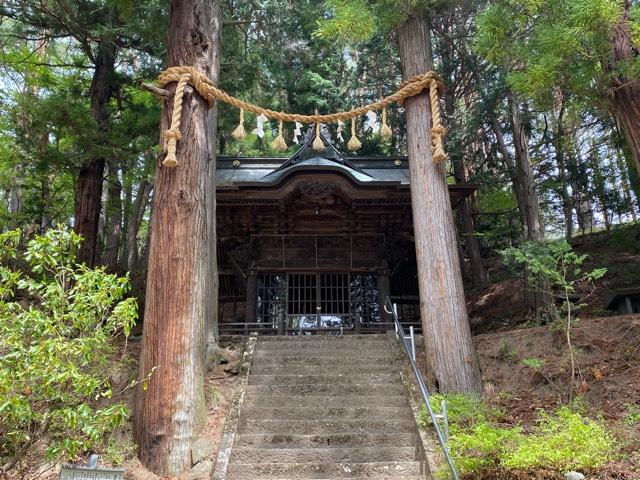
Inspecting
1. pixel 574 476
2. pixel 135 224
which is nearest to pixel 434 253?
pixel 574 476

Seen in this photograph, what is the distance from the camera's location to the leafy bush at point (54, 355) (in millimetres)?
3045

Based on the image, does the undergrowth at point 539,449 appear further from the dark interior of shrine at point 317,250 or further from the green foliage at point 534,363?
the dark interior of shrine at point 317,250

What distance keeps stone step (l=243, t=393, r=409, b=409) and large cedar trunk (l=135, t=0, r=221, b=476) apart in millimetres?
837

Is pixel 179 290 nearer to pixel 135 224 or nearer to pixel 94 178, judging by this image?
pixel 94 178

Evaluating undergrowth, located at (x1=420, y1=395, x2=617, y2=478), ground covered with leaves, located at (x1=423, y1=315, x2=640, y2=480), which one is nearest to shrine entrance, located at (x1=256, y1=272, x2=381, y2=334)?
ground covered with leaves, located at (x1=423, y1=315, x2=640, y2=480)

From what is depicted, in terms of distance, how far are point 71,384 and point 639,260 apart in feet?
38.3

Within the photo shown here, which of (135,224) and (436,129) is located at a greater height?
(135,224)

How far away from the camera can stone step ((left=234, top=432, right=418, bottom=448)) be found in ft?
15.0

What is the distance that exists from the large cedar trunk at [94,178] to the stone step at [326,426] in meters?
4.83

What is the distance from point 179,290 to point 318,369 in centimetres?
223

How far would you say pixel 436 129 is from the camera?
5.70m

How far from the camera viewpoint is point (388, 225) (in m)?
9.98

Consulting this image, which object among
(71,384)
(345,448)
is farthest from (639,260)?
(71,384)

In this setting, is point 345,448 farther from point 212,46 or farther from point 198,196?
point 212,46
